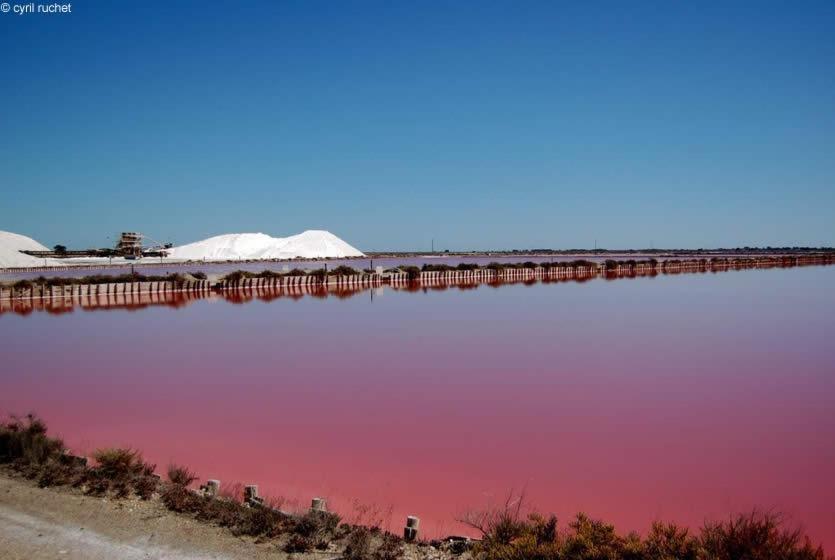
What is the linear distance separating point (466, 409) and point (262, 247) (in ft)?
237

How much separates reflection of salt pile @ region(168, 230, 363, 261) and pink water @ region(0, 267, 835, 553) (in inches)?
2312

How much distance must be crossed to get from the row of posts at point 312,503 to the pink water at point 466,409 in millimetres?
346

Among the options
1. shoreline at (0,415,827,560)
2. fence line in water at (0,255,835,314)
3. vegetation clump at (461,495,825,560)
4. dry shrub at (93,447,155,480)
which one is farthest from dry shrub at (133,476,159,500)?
fence line in water at (0,255,835,314)

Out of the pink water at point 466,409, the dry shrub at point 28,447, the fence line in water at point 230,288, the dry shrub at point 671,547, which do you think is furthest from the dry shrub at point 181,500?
the fence line in water at point 230,288

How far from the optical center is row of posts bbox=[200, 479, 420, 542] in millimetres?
3492

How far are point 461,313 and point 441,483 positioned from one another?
11.4 m

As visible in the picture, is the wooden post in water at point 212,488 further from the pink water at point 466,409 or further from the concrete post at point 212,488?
the pink water at point 466,409

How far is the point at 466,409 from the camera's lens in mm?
6480

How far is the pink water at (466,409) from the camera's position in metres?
4.48

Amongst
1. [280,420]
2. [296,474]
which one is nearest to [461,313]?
[280,420]

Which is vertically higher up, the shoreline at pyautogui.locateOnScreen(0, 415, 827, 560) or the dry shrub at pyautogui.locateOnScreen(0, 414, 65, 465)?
the dry shrub at pyautogui.locateOnScreen(0, 414, 65, 465)

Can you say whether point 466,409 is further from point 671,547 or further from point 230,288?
point 230,288

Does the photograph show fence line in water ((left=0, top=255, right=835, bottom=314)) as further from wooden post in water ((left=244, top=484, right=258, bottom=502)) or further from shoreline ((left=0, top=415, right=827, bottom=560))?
wooden post in water ((left=244, top=484, right=258, bottom=502))

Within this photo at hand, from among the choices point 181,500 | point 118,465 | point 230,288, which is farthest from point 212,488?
point 230,288
